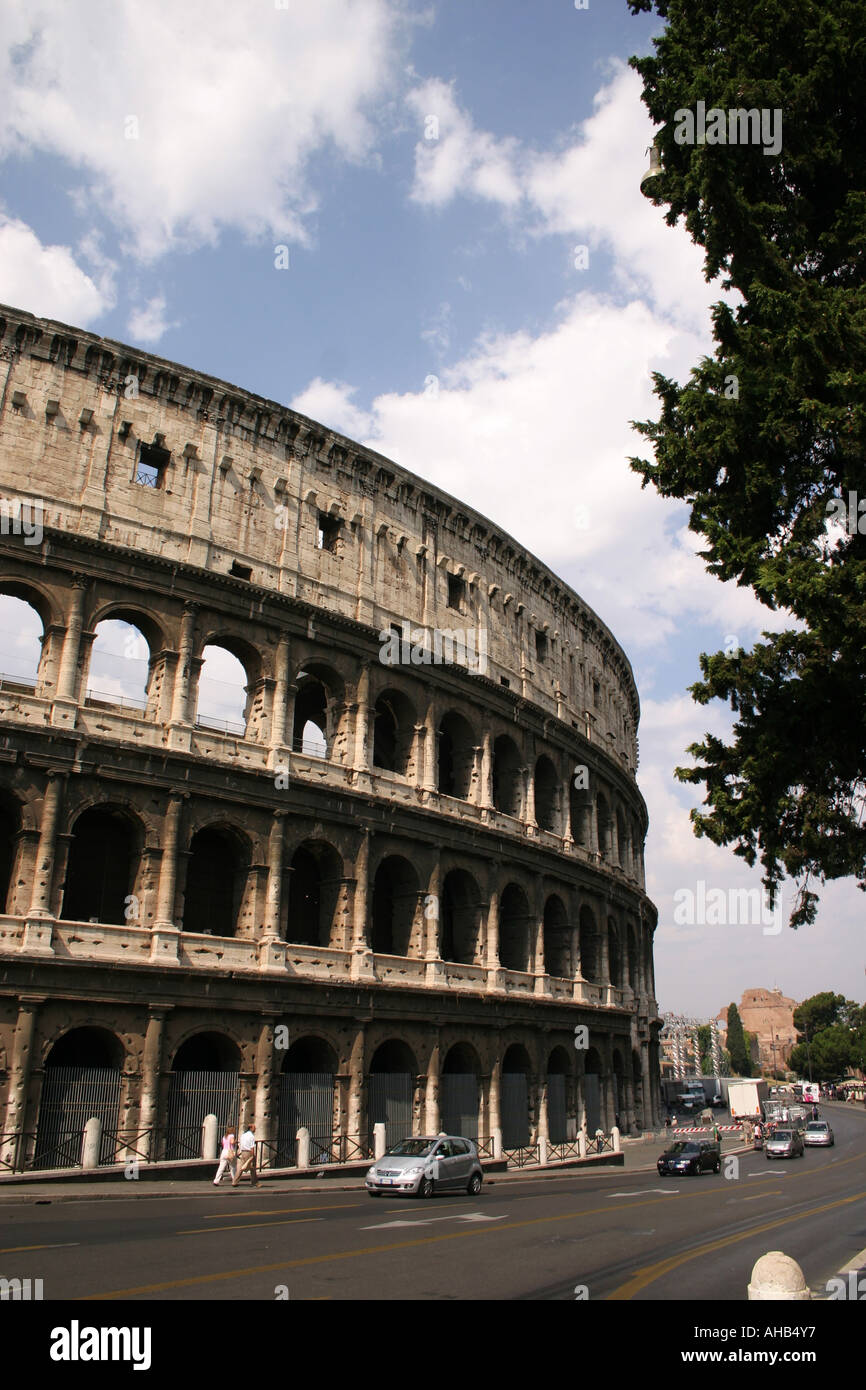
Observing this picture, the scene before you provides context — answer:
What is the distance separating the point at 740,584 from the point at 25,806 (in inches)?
646

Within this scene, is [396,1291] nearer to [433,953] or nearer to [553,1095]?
[433,953]

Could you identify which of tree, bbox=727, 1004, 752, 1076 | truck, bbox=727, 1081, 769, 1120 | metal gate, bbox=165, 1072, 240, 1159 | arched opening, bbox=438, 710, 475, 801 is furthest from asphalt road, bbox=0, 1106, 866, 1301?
tree, bbox=727, 1004, 752, 1076

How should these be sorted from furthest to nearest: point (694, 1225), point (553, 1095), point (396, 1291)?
point (553, 1095) → point (694, 1225) → point (396, 1291)

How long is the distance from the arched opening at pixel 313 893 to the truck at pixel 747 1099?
33694 millimetres

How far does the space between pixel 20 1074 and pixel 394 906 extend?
11.9 metres

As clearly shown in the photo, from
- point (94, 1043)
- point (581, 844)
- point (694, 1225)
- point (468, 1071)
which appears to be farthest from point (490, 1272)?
point (581, 844)

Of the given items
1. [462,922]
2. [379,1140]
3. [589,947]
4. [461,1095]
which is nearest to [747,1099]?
[589,947]

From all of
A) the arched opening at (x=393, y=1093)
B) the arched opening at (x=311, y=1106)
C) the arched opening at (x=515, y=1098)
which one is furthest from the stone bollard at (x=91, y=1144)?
the arched opening at (x=515, y=1098)

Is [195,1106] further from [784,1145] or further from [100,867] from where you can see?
[784,1145]

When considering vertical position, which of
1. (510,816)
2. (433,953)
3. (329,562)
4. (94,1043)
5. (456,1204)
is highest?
(329,562)

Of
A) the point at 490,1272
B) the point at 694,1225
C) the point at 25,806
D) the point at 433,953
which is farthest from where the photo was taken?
the point at 433,953

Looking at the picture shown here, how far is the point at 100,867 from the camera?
963 inches

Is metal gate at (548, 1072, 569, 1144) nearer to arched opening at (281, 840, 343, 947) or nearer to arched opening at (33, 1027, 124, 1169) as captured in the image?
arched opening at (281, 840, 343, 947)

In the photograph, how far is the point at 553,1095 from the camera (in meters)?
33.8
